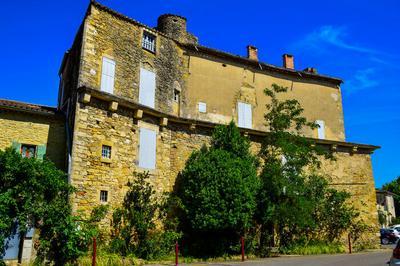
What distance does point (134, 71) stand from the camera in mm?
16844

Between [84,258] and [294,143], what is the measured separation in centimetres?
1130

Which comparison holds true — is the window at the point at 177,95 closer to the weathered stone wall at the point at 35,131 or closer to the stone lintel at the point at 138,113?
the stone lintel at the point at 138,113

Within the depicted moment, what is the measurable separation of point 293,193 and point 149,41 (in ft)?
32.5

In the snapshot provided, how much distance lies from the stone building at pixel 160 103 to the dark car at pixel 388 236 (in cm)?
883

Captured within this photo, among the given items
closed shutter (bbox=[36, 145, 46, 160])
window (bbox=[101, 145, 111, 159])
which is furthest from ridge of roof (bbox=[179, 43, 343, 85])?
closed shutter (bbox=[36, 145, 46, 160])

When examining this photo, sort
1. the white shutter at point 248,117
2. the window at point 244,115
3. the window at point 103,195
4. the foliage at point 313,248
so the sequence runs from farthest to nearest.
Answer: the white shutter at point 248,117
the window at point 244,115
the foliage at point 313,248
the window at point 103,195

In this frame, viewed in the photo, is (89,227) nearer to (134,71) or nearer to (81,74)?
(81,74)

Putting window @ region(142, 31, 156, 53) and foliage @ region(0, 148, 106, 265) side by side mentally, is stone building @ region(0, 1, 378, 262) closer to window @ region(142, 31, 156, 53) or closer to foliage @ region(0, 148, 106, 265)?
window @ region(142, 31, 156, 53)

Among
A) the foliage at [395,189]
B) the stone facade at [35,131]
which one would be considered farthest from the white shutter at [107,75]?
the foliage at [395,189]

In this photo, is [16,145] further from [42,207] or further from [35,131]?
[42,207]

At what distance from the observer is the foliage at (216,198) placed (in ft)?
49.8

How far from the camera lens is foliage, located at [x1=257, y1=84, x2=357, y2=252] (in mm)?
17266

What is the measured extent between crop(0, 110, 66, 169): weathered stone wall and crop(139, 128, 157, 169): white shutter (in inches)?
125

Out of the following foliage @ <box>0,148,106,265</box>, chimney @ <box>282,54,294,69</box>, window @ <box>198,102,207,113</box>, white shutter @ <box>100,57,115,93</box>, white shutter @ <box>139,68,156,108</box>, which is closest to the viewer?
foliage @ <box>0,148,106,265</box>
